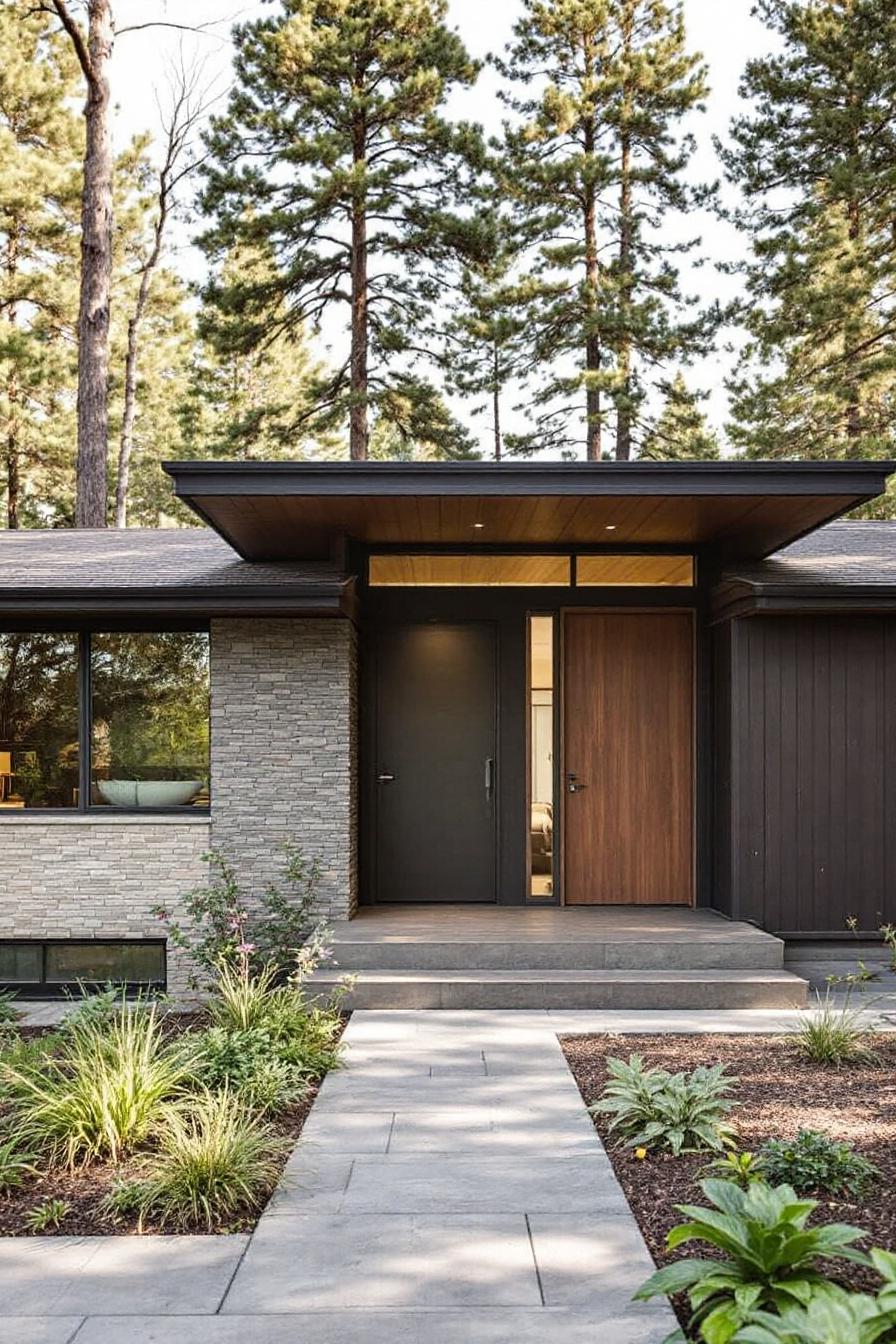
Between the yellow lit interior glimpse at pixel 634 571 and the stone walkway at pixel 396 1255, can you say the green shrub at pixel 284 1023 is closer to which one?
the stone walkway at pixel 396 1255

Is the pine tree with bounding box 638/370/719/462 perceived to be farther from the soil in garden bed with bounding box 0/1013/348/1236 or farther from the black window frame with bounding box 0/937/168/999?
the soil in garden bed with bounding box 0/1013/348/1236

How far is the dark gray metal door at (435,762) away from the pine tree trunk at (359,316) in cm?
828

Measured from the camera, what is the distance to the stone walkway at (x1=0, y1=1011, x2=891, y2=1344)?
307 centimetres

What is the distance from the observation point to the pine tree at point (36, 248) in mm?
17891

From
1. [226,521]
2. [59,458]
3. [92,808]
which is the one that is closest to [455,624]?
[226,521]

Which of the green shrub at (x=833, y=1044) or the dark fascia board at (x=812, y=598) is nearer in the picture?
the green shrub at (x=833, y=1044)

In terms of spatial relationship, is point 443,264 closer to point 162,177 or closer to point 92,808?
point 162,177

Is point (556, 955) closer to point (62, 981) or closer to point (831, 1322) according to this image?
point (62, 981)

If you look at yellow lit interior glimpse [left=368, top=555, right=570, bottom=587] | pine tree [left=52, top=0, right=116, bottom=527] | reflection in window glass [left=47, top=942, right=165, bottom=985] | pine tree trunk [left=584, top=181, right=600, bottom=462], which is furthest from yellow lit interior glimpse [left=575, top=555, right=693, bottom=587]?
pine tree trunk [left=584, top=181, right=600, bottom=462]

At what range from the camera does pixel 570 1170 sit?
13.8ft

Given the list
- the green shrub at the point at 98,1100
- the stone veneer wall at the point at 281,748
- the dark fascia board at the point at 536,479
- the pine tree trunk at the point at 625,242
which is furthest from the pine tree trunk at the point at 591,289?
the green shrub at the point at 98,1100

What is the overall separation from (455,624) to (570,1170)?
16.5ft

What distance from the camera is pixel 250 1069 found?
5.00 m

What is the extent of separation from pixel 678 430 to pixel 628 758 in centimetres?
1115
